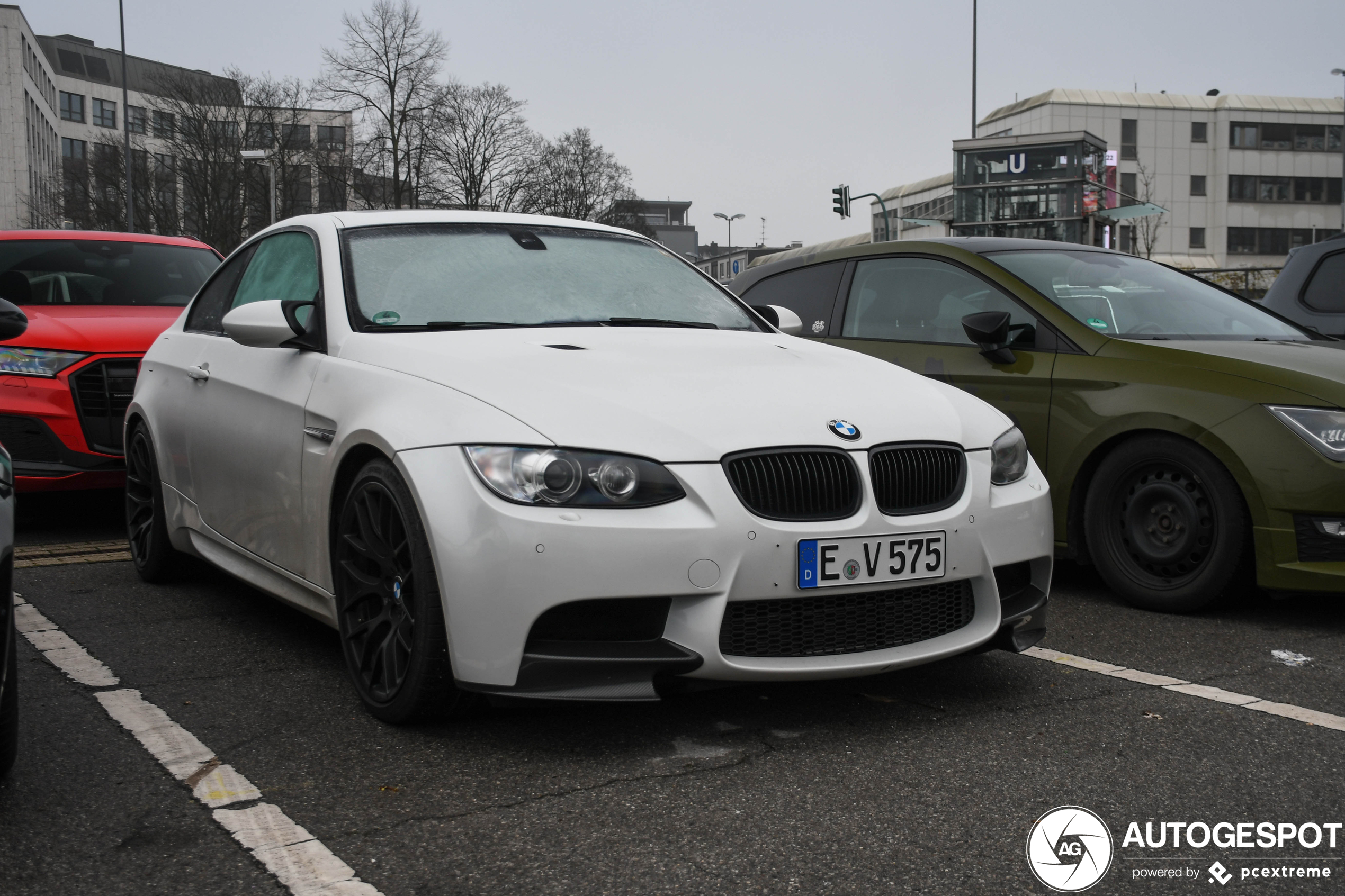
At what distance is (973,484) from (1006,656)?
0.91m

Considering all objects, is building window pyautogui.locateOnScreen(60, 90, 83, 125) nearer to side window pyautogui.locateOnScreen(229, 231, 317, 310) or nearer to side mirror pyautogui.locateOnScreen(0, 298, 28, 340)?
side window pyautogui.locateOnScreen(229, 231, 317, 310)

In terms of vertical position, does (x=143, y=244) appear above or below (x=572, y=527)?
above

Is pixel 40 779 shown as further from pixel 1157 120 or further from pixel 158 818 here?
pixel 1157 120

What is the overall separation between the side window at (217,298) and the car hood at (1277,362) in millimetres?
3503

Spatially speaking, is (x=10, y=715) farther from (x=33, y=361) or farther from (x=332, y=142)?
(x=332, y=142)

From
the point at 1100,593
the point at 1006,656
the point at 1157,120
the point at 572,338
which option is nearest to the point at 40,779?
the point at 572,338

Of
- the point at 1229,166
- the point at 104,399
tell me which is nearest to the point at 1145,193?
the point at 1229,166

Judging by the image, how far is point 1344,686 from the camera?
12.7ft

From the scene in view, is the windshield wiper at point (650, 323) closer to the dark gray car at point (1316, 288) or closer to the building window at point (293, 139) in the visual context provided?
the dark gray car at point (1316, 288)

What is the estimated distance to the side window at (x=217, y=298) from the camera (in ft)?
16.7

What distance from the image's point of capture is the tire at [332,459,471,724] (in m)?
3.17

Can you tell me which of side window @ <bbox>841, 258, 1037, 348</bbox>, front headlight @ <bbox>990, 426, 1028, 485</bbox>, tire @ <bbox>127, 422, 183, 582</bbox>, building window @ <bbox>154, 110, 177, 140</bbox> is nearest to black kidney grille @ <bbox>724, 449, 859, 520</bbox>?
front headlight @ <bbox>990, 426, 1028, 485</bbox>

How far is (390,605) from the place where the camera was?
3.39 meters

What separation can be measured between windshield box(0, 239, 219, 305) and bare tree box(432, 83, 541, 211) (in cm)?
3865
